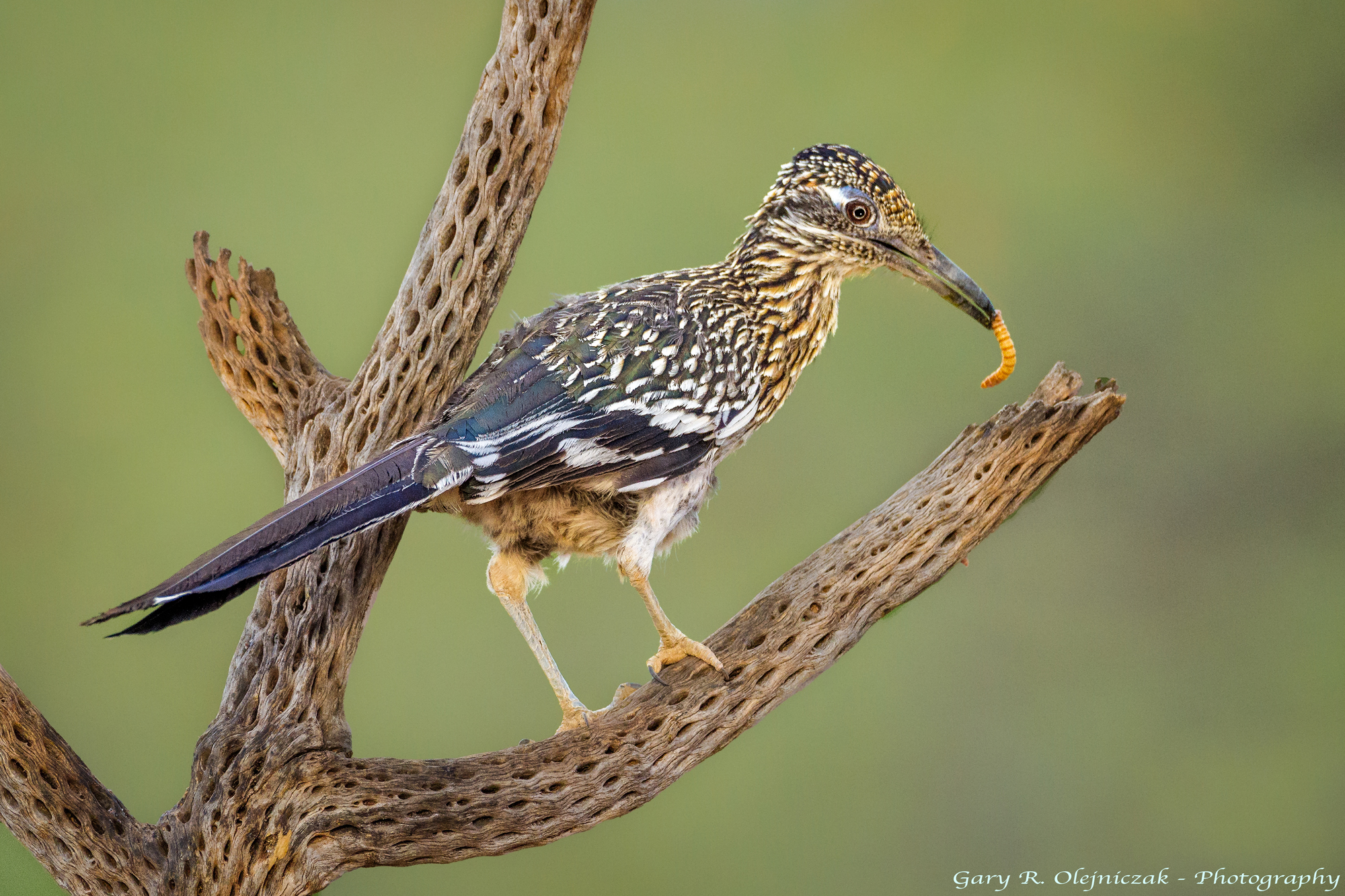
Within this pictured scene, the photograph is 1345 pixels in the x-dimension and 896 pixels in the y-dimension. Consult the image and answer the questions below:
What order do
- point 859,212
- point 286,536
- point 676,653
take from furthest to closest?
point 676,653 < point 859,212 < point 286,536

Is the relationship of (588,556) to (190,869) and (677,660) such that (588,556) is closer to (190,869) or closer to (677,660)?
(677,660)

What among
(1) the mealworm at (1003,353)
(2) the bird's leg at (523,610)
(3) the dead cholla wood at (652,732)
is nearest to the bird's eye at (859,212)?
(1) the mealworm at (1003,353)

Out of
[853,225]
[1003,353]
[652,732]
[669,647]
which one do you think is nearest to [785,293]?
[853,225]

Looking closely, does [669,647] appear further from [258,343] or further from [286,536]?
[258,343]

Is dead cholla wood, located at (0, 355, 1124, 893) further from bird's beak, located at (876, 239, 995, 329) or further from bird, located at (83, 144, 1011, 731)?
bird's beak, located at (876, 239, 995, 329)

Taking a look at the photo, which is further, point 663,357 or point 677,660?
point 677,660

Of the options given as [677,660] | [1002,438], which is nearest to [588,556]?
[677,660]
